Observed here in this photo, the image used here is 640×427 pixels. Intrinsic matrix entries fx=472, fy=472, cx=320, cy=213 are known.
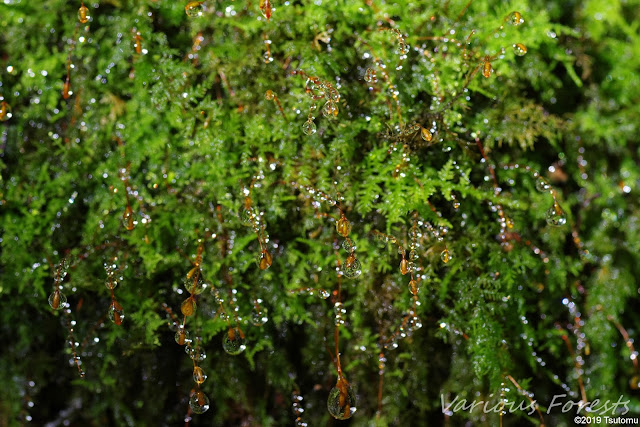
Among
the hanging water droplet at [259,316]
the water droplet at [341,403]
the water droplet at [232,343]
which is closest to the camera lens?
the water droplet at [341,403]

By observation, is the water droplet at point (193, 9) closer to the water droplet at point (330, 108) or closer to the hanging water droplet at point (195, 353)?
the water droplet at point (330, 108)

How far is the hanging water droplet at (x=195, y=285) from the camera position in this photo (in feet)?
3.79

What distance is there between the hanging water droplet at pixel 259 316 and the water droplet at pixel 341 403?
0.95ft

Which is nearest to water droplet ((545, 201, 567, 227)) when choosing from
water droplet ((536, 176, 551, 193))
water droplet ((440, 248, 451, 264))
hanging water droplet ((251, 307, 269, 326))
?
water droplet ((536, 176, 551, 193))

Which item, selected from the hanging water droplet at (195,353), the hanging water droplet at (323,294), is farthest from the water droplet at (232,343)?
the hanging water droplet at (323,294)

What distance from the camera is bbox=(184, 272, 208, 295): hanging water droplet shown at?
1.16 meters

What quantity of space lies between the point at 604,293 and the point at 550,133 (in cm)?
51

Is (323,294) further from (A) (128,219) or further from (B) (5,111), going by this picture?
(B) (5,111)

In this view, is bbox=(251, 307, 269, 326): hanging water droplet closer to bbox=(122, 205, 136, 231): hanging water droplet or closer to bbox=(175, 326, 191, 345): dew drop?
bbox=(175, 326, 191, 345): dew drop

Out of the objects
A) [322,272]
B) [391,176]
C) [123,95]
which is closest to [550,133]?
[391,176]

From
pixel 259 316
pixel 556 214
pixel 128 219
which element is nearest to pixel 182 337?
pixel 259 316

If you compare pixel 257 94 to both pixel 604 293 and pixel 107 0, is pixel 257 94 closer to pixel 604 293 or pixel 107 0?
pixel 107 0

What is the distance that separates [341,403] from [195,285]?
45 centimetres

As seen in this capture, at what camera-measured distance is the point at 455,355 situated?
1.32 m
